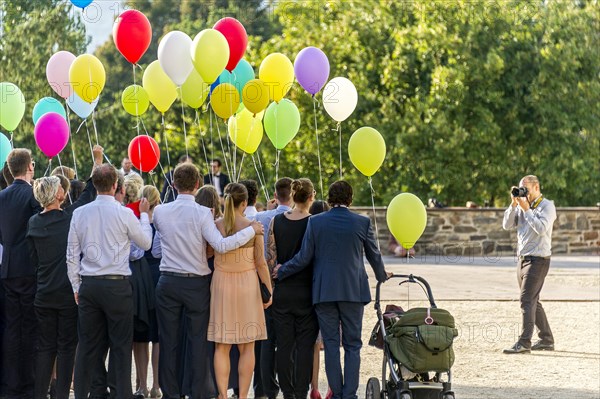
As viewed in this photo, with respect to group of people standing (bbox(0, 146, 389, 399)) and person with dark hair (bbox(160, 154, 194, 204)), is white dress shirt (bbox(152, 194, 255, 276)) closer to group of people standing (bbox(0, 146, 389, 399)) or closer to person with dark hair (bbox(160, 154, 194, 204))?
group of people standing (bbox(0, 146, 389, 399))

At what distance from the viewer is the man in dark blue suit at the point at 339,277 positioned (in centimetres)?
803

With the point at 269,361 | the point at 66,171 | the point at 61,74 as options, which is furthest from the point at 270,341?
the point at 61,74

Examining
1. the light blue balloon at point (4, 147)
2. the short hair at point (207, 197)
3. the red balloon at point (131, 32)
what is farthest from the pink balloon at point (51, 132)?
the short hair at point (207, 197)

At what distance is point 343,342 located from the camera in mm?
8094

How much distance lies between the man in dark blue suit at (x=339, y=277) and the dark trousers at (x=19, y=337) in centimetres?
195

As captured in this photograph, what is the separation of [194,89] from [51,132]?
132 centimetres

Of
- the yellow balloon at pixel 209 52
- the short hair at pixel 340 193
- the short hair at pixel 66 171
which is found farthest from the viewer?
the yellow balloon at pixel 209 52

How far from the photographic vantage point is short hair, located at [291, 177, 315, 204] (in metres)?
8.22

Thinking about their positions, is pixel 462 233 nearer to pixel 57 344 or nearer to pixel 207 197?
pixel 207 197

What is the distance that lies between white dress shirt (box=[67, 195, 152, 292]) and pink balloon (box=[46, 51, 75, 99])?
2686mm

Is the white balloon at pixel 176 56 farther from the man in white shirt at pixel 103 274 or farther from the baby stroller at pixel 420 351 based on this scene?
the baby stroller at pixel 420 351

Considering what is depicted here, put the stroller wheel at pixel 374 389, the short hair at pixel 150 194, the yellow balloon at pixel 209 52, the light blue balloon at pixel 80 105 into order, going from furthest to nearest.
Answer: the light blue balloon at pixel 80 105
the yellow balloon at pixel 209 52
the short hair at pixel 150 194
the stroller wheel at pixel 374 389

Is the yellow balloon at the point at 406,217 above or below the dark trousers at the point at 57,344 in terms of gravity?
above

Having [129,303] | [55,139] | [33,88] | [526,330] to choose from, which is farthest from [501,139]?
[129,303]
